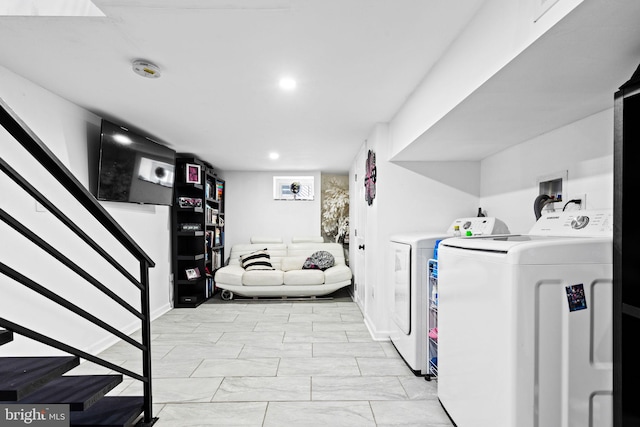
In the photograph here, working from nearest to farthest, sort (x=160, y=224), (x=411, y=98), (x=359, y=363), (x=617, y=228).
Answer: (x=617, y=228)
(x=411, y=98)
(x=359, y=363)
(x=160, y=224)

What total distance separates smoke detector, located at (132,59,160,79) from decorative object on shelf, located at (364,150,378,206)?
217cm

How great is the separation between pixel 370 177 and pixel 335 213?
3037mm

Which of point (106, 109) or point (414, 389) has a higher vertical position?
point (106, 109)

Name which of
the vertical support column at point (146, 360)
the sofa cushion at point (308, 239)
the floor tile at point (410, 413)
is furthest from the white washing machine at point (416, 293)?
the sofa cushion at point (308, 239)

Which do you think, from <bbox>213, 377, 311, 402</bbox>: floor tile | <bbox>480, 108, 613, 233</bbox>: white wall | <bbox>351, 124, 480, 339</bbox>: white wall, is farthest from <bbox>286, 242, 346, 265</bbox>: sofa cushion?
<bbox>213, 377, 311, 402</bbox>: floor tile

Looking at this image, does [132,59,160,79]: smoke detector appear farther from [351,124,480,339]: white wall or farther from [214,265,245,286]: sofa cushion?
[214,265,245,286]: sofa cushion

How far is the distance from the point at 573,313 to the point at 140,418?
2234mm

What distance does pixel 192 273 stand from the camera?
5.06 metres

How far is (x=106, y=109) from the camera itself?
122 inches

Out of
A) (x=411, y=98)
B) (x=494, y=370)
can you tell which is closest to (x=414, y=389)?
(x=494, y=370)

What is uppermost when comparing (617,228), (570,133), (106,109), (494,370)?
(106,109)

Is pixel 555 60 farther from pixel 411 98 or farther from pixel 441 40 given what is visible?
pixel 411 98

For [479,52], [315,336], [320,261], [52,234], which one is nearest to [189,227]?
[320,261]

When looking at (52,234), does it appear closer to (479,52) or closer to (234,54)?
(234,54)
